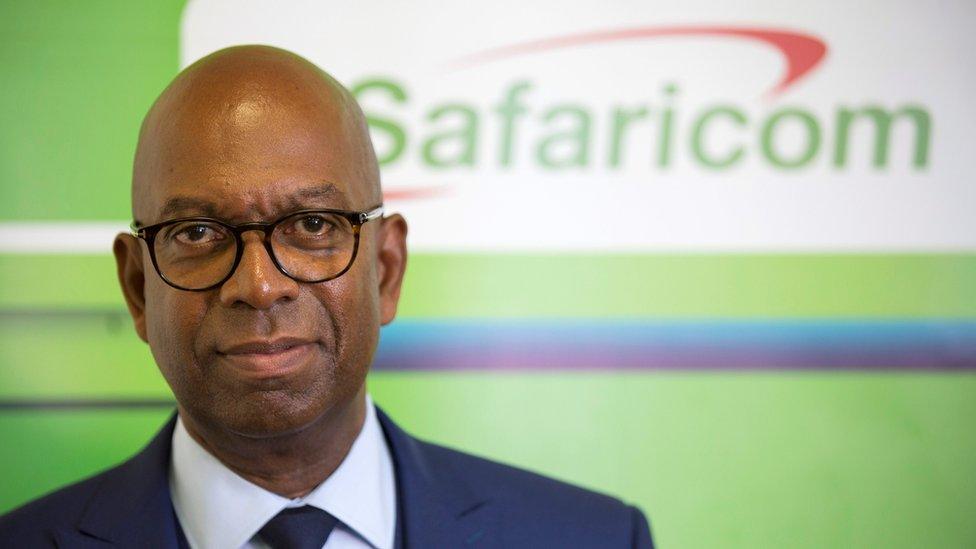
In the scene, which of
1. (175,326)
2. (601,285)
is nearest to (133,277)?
(175,326)

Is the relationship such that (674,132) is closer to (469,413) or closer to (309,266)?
(469,413)

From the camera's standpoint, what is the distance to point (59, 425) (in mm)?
2475

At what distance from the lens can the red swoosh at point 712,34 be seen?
2461 mm

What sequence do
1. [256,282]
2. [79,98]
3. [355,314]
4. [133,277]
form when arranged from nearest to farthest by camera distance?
[256,282], [355,314], [133,277], [79,98]

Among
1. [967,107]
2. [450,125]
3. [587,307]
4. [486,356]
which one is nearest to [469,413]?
[486,356]

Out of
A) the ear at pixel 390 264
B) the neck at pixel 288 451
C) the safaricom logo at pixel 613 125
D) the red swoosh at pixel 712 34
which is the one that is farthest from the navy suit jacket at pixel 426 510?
the red swoosh at pixel 712 34

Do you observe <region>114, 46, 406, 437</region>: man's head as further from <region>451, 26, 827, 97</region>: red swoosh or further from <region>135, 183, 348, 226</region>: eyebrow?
<region>451, 26, 827, 97</region>: red swoosh

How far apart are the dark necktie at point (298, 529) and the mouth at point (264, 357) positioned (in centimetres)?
25

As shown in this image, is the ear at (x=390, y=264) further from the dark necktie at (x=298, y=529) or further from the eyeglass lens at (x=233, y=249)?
the dark necktie at (x=298, y=529)

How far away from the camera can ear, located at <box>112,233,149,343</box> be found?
1693 mm

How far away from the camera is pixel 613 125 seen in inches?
97.5

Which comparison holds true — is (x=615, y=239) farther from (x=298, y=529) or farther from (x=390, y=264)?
(x=298, y=529)

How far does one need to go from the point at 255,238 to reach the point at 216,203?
73mm

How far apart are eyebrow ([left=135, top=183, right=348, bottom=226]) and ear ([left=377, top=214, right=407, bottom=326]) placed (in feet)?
0.73
